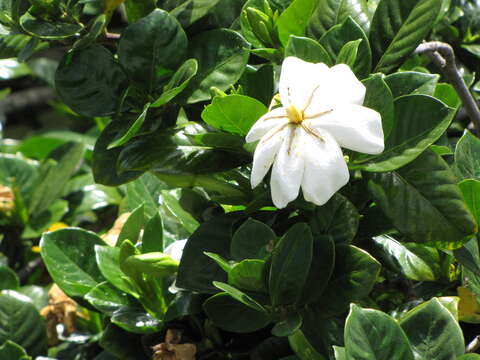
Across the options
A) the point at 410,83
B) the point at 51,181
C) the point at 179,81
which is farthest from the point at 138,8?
the point at 51,181

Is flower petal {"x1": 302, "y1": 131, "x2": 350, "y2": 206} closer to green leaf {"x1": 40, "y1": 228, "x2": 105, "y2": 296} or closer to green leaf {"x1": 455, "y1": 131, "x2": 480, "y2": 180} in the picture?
green leaf {"x1": 455, "y1": 131, "x2": 480, "y2": 180}

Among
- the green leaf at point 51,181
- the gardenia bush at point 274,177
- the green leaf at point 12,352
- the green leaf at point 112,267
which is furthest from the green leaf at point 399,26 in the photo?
the green leaf at point 51,181

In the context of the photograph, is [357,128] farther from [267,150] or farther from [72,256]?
[72,256]

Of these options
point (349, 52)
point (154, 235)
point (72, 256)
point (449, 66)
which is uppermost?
point (349, 52)

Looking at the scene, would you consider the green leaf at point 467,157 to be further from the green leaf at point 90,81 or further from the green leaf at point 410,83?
the green leaf at point 90,81

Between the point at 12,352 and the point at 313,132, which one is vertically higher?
the point at 313,132

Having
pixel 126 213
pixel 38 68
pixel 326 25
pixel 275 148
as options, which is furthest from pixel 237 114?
pixel 38 68
